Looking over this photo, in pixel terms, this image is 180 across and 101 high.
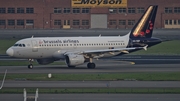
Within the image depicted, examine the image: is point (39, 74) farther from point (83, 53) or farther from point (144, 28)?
point (144, 28)

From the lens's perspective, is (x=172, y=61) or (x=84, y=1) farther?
(x=84, y=1)

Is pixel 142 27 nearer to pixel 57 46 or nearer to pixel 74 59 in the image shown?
pixel 57 46

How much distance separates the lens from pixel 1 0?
12094 cm

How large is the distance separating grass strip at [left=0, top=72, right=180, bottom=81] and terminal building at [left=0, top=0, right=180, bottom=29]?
257 feet

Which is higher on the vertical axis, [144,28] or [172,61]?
[144,28]

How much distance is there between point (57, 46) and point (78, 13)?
71.2m

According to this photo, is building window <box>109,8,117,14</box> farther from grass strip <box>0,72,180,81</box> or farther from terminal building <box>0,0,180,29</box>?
grass strip <box>0,72,180,81</box>

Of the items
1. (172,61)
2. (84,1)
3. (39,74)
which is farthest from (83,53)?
(84,1)

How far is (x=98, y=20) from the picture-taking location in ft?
405

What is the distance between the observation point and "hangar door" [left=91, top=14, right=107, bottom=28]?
404 ft

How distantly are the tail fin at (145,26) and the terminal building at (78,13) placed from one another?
65583 millimetres

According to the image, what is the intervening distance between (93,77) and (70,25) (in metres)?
81.7
